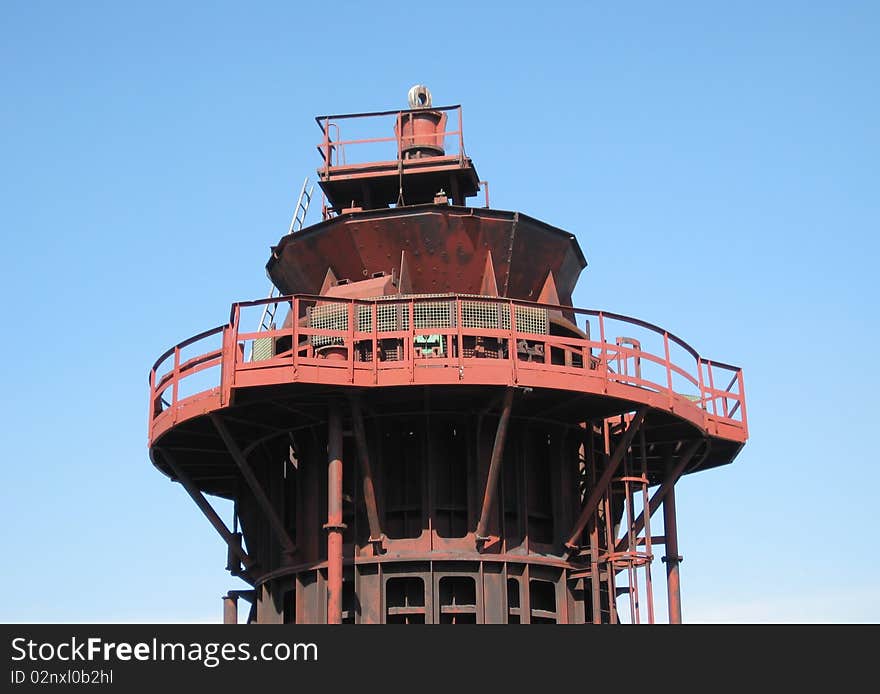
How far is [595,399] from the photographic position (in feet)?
89.7

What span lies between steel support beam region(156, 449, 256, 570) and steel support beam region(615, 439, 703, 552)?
753 centimetres

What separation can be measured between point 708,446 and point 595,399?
13.3 feet

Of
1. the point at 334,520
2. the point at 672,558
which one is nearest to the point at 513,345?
the point at 334,520

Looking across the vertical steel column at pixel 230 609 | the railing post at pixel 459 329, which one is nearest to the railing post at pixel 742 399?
the railing post at pixel 459 329

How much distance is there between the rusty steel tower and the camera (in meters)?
26.2

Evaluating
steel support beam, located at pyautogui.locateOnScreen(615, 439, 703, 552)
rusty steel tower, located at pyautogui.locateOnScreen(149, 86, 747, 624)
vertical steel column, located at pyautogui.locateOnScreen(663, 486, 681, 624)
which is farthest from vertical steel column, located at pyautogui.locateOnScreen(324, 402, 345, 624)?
vertical steel column, located at pyautogui.locateOnScreen(663, 486, 681, 624)

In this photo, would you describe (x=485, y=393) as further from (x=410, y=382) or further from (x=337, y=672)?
(x=337, y=672)

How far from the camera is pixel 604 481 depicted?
2786 cm

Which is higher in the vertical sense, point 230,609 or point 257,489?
point 257,489

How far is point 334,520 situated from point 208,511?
5.02 m

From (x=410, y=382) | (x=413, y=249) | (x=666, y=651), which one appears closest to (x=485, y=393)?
(x=410, y=382)

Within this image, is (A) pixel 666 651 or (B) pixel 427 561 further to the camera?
(B) pixel 427 561

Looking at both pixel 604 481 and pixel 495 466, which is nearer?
pixel 495 466

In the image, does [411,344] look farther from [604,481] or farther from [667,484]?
[667,484]
